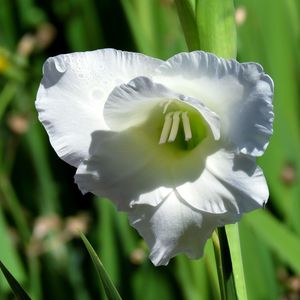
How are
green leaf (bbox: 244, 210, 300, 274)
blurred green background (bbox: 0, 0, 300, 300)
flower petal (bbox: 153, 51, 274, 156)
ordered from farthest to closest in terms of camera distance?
blurred green background (bbox: 0, 0, 300, 300), green leaf (bbox: 244, 210, 300, 274), flower petal (bbox: 153, 51, 274, 156)

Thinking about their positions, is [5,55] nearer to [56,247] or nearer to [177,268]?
[56,247]

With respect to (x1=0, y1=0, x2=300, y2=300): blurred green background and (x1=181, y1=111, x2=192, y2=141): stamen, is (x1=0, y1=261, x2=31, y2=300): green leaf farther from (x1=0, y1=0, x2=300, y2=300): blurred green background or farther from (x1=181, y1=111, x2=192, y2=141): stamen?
(x1=0, y1=0, x2=300, y2=300): blurred green background

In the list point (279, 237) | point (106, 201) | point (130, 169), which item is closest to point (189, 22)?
point (130, 169)

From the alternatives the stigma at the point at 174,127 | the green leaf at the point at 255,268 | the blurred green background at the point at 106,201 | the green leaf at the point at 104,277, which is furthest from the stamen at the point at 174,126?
the green leaf at the point at 255,268

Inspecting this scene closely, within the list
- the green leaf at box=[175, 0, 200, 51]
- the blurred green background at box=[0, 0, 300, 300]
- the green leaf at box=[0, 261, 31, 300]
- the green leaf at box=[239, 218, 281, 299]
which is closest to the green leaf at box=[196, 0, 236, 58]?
the green leaf at box=[175, 0, 200, 51]

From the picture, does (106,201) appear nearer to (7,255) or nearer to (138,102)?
(7,255)

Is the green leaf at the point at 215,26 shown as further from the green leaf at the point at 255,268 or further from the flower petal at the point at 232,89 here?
the green leaf at the point at 255,268

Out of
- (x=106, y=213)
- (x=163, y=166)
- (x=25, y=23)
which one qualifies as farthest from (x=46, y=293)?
(x=163, y=166)
